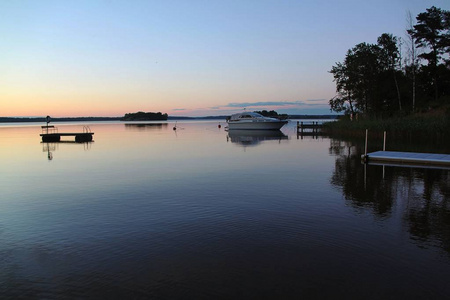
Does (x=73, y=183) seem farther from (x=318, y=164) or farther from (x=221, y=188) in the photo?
(x=318, y=164)

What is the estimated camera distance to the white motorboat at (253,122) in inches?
2648

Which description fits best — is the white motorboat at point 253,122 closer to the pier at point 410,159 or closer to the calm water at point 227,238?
the pier at point 410,159

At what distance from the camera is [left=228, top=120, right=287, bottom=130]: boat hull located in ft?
221

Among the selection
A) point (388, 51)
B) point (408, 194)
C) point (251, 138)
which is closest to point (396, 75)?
point (388, 51)

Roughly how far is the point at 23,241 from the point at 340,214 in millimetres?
7992

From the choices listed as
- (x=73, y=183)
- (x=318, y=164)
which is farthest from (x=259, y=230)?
(x=318, y=164)

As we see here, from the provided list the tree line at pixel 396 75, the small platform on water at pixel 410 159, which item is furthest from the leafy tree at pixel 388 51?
the small platform on water at pixel 410 159

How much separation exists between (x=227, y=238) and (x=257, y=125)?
200ft

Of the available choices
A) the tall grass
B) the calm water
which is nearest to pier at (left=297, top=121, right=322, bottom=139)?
the tall grass

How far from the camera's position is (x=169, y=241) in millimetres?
8109

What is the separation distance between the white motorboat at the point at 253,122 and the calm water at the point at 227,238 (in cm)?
5149

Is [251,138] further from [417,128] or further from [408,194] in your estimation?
[408,194]

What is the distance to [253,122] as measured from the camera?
226 feet

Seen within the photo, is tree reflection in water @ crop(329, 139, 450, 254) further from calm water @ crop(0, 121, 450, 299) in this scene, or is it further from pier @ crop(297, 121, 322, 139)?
pier @ crop(297, 121, 322, 139)
